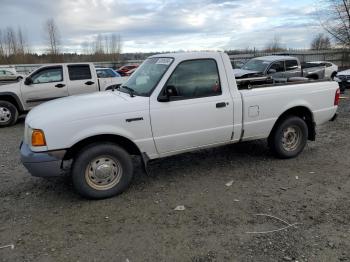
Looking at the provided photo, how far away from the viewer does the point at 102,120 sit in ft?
14.8

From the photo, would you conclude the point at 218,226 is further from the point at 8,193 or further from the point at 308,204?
the point at 8,193

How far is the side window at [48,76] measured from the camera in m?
10.5

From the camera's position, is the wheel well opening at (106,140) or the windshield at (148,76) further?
the windshield at (148,76)

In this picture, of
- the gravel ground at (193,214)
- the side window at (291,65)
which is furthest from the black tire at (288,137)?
the side window at (291,65)

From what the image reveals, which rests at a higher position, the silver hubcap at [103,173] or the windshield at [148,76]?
the windshield at [148,76]

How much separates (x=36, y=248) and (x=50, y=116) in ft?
5.18

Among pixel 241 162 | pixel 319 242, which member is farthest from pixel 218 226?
pixel 241 162

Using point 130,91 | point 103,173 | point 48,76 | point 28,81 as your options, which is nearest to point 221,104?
point 130,91

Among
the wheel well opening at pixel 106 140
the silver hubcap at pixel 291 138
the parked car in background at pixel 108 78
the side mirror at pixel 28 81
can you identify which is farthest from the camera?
the parked car in background at pixel 108 78

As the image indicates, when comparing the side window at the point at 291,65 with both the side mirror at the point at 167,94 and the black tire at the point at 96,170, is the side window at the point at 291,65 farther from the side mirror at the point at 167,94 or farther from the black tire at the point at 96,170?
the black tire at the point at 96,170

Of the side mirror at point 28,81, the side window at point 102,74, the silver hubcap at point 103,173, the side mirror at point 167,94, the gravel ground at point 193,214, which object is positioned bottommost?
the gravel ground at point 193,214

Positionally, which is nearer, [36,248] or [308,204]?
[36,248]

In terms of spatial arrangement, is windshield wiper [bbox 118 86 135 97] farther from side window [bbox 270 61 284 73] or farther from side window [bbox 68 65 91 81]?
side window [bbox 270 61 284 73]

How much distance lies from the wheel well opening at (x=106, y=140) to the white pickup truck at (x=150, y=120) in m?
0.01
